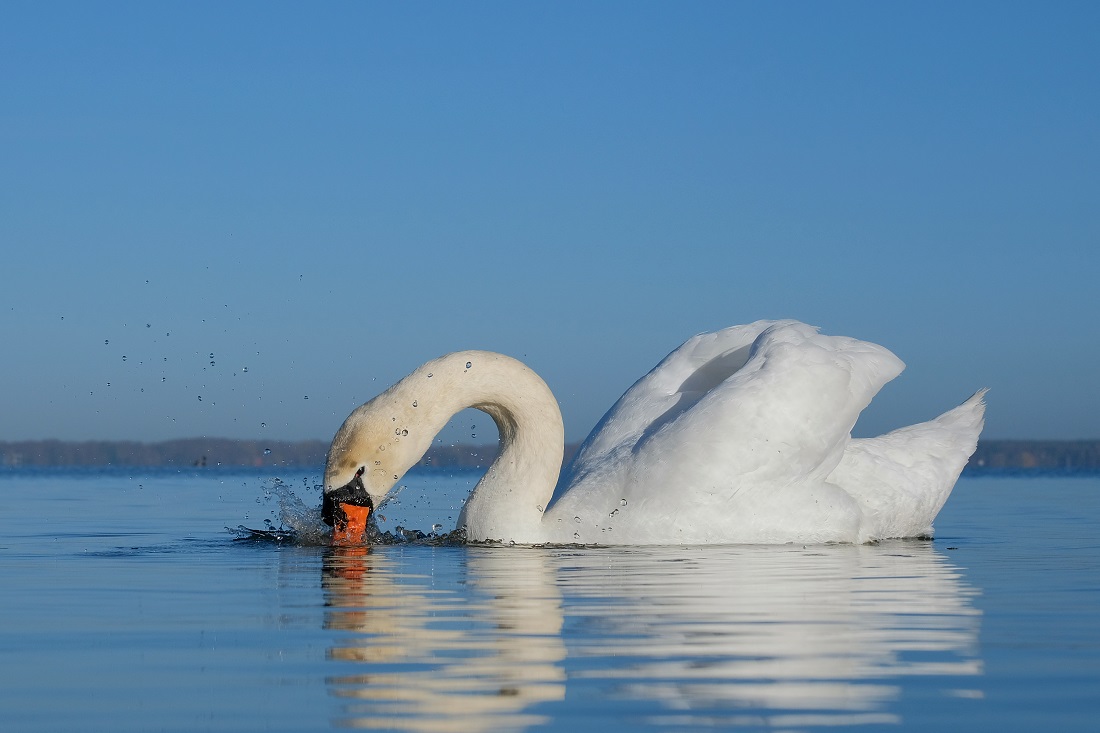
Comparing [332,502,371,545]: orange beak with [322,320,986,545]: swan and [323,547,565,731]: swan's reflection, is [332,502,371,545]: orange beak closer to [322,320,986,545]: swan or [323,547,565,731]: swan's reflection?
[322,320,986,545]: swan

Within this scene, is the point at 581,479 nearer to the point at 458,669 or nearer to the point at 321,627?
the point at 321,627

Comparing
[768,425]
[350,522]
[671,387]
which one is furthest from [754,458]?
[350,522]

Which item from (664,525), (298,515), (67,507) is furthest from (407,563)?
(67,507)

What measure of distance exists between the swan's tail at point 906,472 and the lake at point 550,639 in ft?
3.04

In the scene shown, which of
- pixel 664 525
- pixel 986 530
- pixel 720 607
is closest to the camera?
pixel 720 607

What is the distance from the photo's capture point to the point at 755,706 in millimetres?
4961

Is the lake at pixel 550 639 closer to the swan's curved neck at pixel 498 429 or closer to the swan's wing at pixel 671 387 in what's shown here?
the swan's curved neck at pixel 498 429

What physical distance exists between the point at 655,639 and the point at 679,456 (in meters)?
5.31

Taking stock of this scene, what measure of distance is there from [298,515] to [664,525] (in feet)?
11.9

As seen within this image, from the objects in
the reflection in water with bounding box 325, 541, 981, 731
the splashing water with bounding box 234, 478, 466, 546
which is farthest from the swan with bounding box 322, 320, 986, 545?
the reflection in water with bounding box 325, 541, 981, 731

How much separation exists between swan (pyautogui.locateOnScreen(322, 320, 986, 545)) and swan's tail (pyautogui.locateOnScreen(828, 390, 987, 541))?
2cm

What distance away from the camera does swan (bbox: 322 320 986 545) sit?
1193cm

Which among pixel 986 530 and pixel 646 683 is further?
pixel 986 530

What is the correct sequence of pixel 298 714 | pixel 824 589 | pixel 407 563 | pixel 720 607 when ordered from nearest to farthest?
pixel 298 714
pixel 720 607
pixel 824 589
pixel 407 563
